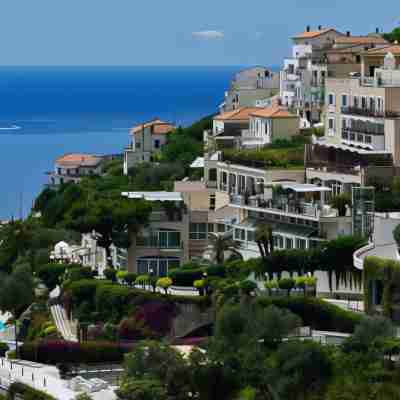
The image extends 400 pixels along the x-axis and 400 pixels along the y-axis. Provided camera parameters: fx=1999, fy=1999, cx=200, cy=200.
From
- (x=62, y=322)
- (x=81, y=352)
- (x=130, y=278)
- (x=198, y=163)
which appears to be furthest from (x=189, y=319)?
(x=198, y=163)

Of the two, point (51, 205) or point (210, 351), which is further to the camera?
point (51, 205)

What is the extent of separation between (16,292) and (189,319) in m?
5.62

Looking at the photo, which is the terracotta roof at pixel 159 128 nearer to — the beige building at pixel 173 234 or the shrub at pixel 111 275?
the beige building at pixel 173 234

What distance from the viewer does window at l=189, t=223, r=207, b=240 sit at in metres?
52.4

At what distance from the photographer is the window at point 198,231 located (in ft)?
172

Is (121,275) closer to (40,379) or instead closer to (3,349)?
(3,349)

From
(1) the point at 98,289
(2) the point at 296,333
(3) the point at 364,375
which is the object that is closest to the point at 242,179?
(1) the point at 98,289

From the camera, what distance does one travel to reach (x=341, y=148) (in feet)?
178

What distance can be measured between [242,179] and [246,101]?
18691mm

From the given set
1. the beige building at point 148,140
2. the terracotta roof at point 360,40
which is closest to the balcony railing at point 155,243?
the terracotta roof at point 360,40

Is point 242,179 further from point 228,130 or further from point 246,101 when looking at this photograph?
point 246,101

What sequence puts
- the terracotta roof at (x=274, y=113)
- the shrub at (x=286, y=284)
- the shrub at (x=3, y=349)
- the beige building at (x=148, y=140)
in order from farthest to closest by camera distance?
the beige building at (x=148, y=140) < the terracotta roof at (x=274, y=113) < the shrub at (x=3, y=349) < the shrub at (x=286, y=284)

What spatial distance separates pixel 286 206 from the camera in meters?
49.8

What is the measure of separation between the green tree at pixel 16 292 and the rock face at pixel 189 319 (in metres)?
4.87
